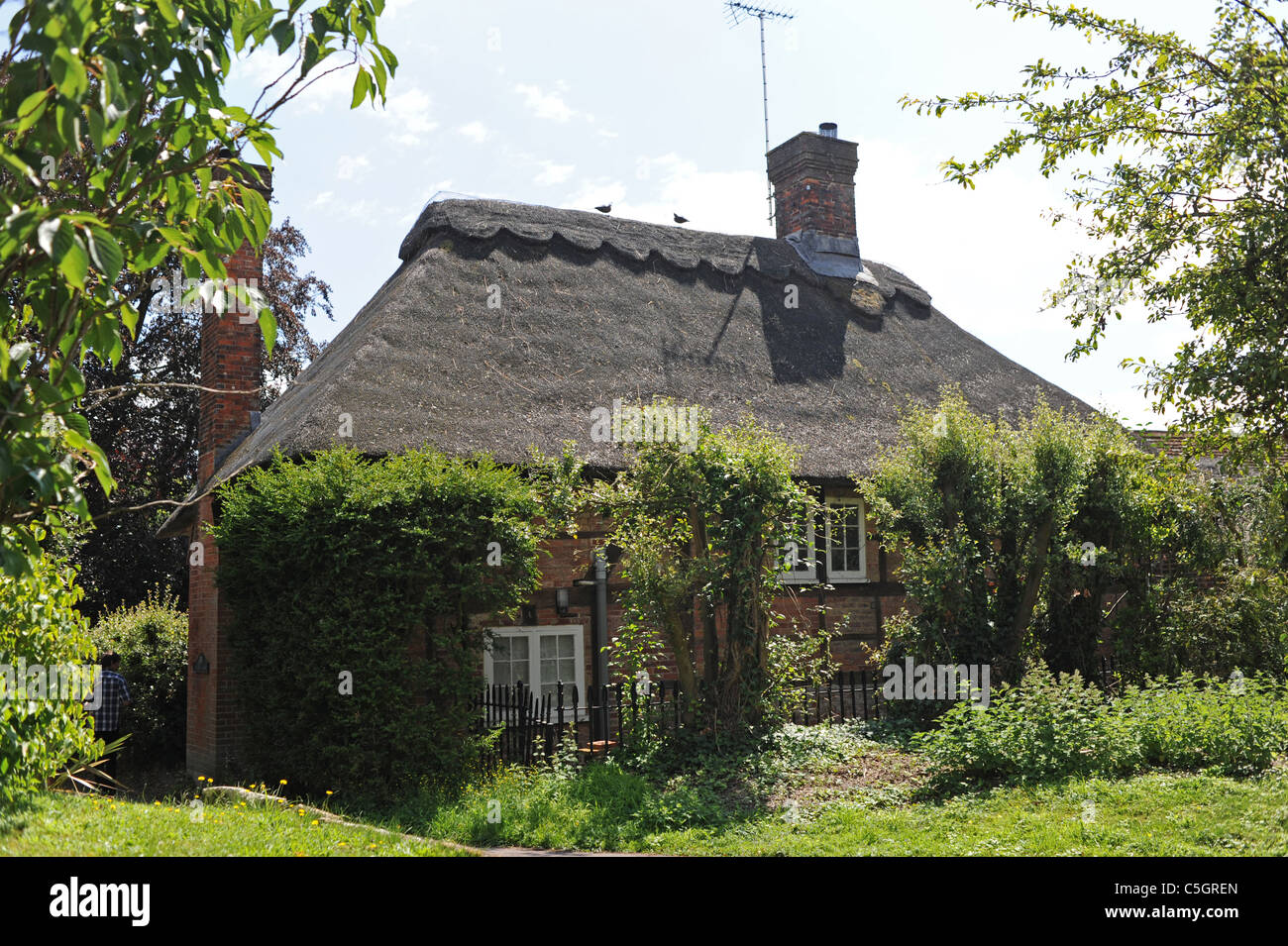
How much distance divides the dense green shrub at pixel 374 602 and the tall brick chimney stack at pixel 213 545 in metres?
1.52

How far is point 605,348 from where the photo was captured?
1370 centimetres

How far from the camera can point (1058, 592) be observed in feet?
39.3

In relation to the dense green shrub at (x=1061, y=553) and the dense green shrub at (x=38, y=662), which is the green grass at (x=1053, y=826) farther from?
the dense green shrub at (x=38, y=662)

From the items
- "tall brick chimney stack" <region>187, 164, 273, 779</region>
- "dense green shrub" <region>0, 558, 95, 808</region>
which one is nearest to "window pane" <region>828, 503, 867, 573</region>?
"tall brick chimney stack" <region>187, 164, 273, 779</region>

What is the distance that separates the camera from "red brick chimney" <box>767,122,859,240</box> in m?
18.2

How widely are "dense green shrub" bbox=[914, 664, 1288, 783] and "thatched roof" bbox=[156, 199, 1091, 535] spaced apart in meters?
4.77

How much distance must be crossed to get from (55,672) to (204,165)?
3957 millimetres

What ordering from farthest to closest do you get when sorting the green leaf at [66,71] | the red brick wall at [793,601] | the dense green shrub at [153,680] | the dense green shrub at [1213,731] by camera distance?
the dense green shrub at [153,680] → the red brick wall at [793,601] → the dense green shrub at [1213,731] → the green leaf at [66,71]

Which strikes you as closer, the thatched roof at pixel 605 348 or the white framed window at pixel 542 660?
the white framed window at pixel 542 660

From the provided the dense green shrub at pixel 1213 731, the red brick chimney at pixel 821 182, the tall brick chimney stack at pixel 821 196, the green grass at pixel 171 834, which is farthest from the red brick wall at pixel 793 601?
the red brick chimney at pixel 821 182

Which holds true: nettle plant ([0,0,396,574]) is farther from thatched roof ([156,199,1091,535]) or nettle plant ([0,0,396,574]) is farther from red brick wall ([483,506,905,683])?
red brick wall ([483,506,905,683])

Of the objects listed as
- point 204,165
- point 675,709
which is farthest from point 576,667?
point 204,165

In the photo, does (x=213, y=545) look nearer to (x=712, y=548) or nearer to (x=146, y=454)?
(x=712, y=548)

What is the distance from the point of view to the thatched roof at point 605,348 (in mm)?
11617
